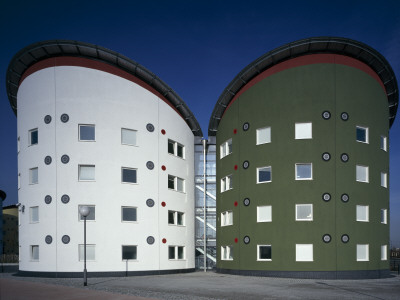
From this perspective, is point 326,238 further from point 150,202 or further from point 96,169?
point 96,169

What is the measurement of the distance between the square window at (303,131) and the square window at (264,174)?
294 cm

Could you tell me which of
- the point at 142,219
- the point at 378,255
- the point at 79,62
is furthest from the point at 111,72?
the point at 378,255

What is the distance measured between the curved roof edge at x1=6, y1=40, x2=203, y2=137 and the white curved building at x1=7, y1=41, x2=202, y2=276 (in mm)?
70

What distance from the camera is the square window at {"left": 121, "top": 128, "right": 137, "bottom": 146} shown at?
30.1 meters

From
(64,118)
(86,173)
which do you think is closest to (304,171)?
(86,173)

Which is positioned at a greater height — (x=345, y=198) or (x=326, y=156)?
(x=326, y=156)

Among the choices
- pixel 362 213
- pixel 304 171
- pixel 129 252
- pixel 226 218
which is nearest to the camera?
pixel 362 213

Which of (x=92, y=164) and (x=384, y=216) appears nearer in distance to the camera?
(x=92, y=164)

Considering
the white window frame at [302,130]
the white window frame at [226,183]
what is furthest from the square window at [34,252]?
the white window frame at [302,130]

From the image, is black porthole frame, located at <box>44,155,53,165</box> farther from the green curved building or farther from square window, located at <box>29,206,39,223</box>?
the green curved building

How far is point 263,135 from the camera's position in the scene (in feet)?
97.5

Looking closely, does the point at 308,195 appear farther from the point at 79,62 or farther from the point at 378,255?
the point at 79,62

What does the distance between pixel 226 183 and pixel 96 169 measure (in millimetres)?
9917

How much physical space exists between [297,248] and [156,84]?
15377 mm
